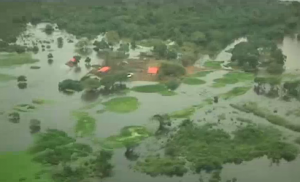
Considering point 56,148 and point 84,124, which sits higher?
point 84,124

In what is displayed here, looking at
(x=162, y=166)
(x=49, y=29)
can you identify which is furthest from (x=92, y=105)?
(x=49, y=29)

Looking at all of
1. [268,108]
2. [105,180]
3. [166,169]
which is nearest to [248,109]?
[268,108]

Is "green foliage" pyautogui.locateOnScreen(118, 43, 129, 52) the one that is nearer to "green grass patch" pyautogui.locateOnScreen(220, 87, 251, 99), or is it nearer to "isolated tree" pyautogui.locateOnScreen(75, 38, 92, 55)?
"isolated tree" pyautogui.locateOnScreen(75, 38, 92, 55)

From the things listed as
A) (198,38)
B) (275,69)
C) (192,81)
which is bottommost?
(192,81)

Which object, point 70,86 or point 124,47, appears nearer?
point 70,86

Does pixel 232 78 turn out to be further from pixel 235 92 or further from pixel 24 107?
pixel 24 107

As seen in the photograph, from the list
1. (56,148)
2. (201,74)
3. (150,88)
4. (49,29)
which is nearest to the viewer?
(56,148)

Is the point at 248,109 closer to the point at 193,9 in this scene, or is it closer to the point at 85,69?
the point at 85,69
